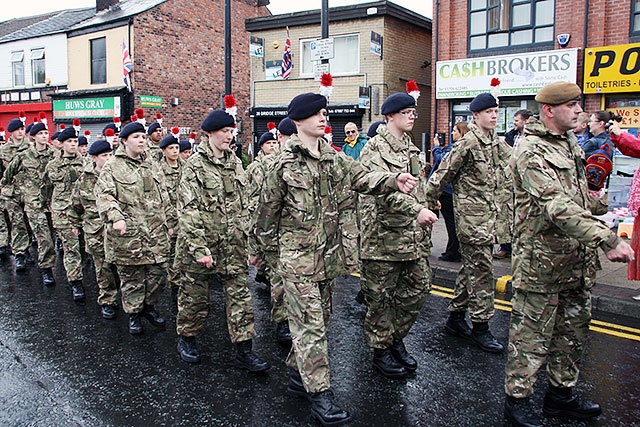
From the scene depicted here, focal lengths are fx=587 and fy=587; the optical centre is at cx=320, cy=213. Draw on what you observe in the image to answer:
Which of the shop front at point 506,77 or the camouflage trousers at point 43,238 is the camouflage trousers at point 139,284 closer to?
the camouflage trousers at point 43,238

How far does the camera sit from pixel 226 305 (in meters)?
5.09

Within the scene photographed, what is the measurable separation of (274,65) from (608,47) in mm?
10580

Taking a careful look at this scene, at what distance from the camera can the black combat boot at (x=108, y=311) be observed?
649 centimetres

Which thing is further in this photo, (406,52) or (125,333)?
(406,52)

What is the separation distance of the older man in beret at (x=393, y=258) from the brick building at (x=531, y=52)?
374 inches

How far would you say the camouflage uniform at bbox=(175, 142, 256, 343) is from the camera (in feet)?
16.2

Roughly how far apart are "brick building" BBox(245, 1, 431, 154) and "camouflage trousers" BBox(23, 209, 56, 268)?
10.8 meters

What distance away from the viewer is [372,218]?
4871mm

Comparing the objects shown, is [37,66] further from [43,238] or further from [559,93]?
[559,93]

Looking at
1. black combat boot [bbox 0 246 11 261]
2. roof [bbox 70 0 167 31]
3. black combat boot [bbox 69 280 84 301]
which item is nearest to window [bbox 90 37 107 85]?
roof [bbox 70 0 167 31]

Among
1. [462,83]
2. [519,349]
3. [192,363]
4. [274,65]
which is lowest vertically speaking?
[192,363]

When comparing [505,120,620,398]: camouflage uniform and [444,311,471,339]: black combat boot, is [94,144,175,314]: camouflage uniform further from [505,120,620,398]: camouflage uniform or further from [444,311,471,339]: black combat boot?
[505,120,620,398]: camouflage uniform

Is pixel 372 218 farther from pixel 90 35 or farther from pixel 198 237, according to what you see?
pixel 90 35

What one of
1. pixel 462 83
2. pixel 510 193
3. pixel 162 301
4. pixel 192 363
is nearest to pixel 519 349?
pixel 510 193
